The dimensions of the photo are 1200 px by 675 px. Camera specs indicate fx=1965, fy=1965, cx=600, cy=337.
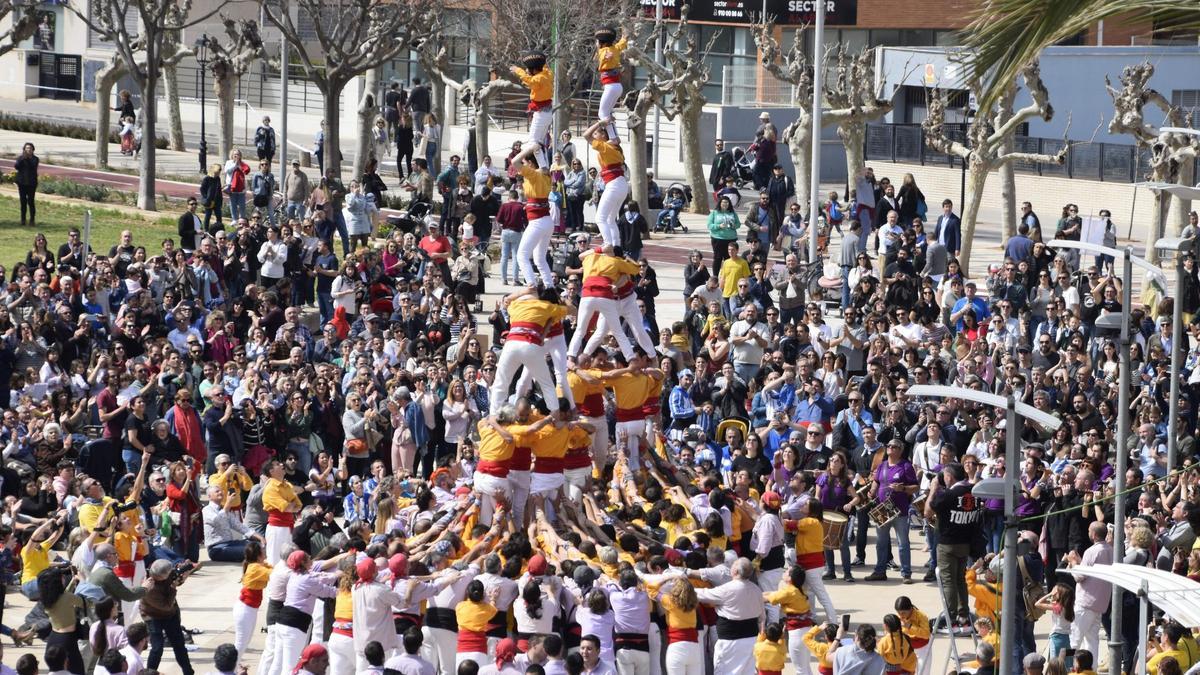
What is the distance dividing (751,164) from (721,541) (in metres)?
24.0

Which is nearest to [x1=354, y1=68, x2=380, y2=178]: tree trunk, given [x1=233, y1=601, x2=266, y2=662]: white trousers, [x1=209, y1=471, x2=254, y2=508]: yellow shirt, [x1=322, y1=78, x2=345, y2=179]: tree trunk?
[x1=322, y1=78, x2=345, y2=179]: tree trunk

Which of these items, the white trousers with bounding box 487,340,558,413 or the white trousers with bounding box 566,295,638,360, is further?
the white trousers with bounding box 566,295,638,360

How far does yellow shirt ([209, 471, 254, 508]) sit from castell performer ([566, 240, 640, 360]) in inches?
171

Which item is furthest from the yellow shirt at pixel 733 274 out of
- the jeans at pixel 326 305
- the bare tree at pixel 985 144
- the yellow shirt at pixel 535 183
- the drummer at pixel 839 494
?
the bare tree at pixel 985 144

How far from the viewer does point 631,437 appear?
20281 millimetres

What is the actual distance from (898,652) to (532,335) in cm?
456

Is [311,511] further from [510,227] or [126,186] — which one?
[126,186]

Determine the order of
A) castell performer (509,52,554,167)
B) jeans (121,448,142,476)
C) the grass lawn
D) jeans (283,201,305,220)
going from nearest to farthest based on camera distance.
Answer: castell performer (509,52,554,167) < jeans (121,448,142,476) < jeans (283,201,305,220) < the grass lawn

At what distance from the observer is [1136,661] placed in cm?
1717

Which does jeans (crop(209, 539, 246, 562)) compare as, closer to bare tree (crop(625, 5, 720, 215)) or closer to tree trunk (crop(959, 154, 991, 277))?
tree trunk (crop(959, 154, 991, 277))

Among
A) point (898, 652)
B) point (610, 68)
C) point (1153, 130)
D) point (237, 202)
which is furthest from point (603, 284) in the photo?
point (1153, 130)

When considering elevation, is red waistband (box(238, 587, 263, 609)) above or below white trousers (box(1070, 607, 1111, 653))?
A: above

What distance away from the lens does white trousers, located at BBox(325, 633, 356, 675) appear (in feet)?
54.2

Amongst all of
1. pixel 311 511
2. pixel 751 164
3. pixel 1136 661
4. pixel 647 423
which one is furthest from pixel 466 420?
pixel 751 164
